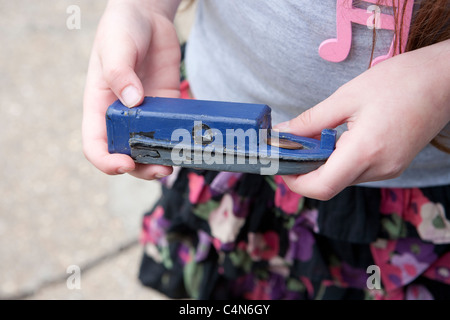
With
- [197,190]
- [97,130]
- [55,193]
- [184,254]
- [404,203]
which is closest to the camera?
[97,130]

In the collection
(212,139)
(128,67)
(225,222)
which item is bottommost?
(225,222)

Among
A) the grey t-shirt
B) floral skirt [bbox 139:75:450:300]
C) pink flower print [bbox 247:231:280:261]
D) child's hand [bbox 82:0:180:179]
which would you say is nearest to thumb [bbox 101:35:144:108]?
child's hand [bbox 82:0:180:179]

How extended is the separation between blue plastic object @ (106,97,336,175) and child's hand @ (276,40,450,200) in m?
0.03

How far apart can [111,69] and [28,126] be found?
107 centimetres

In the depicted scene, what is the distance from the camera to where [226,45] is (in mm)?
878

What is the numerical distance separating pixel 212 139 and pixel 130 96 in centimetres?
13

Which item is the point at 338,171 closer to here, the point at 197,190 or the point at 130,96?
the point at 130,96

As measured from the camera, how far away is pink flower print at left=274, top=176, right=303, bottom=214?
36.2 inches

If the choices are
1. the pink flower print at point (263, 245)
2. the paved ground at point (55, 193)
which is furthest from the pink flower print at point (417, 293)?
the paved ground at point (55, 193)

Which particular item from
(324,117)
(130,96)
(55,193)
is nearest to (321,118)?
(324,117)

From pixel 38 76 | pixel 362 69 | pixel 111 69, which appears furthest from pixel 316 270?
pixel 38 76

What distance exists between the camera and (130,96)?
684 mm

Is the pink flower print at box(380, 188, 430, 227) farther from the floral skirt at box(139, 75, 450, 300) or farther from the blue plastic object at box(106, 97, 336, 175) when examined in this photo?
the blue plastic object at box(106, 97, 336, 175)
